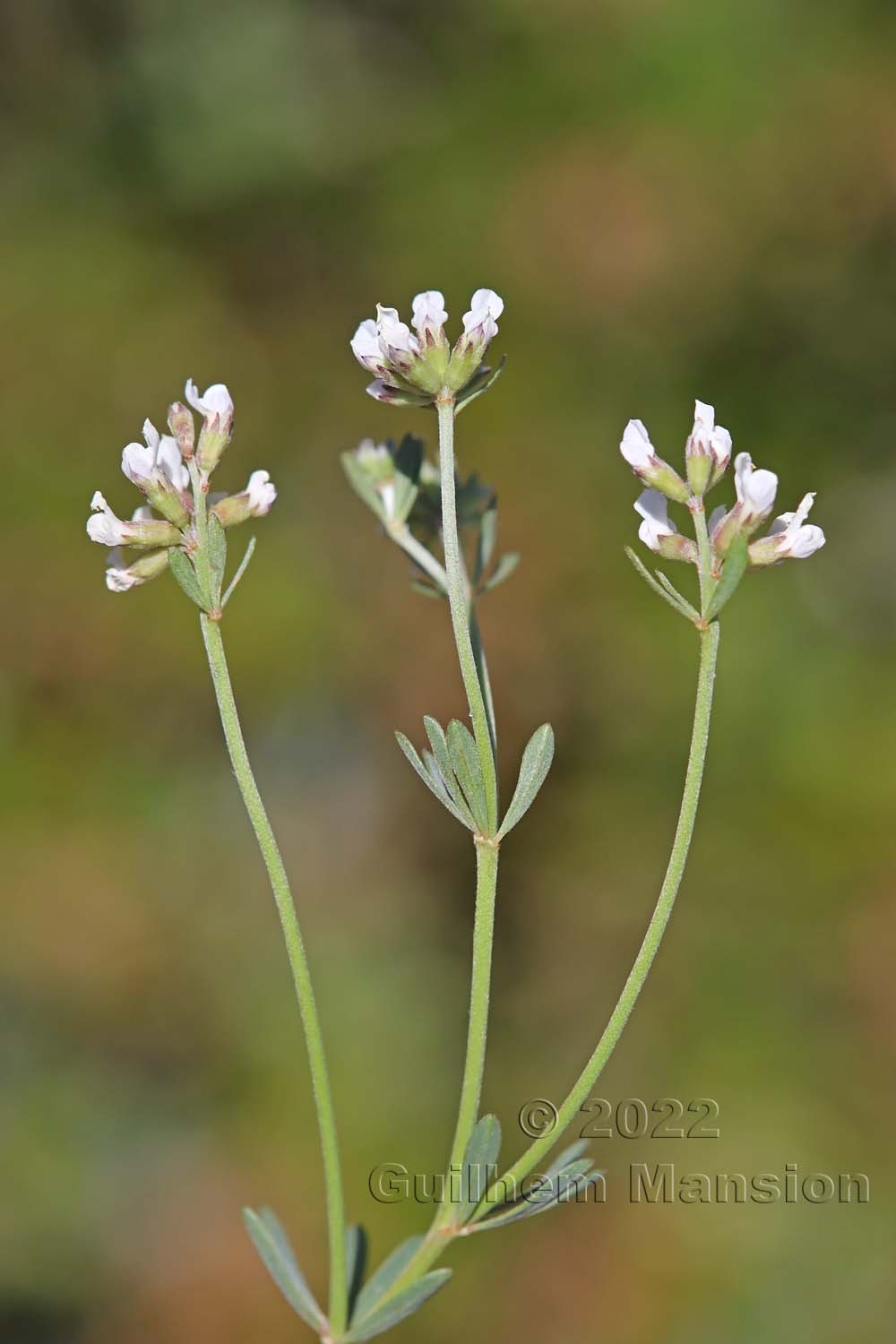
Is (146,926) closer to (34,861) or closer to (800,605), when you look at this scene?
(34,861)

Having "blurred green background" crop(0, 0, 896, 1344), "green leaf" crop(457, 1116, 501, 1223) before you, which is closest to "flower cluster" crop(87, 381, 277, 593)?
"green leaf" crop(457, 1116, 501, 1223)

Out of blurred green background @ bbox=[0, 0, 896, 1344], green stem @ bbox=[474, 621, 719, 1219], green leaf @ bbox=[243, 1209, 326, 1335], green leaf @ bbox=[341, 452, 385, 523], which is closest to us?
green stem @ bbox=[474, 621, 719, 1219]

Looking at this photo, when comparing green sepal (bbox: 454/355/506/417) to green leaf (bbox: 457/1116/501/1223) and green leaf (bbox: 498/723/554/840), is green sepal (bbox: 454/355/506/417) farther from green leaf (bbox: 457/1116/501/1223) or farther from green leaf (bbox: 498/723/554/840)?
green leaf (bbox: 457/1116/501/1223)

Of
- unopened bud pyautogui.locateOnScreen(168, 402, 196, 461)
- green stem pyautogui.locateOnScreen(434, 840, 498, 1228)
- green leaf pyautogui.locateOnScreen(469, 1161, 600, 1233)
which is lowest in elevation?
green leaf pyautogui.locateOnScreen(469, 1161, 600, 1233)

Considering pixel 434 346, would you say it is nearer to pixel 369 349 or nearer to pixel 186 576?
pixel 369 349

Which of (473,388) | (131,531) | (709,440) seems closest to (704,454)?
(709,440)

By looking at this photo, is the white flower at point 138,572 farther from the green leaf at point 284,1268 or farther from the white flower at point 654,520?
the green leaf at point 284,1268

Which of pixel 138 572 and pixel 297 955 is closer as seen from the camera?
pixel 297 955
